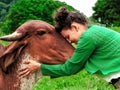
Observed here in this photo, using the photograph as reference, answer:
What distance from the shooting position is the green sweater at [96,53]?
6355 millimetres

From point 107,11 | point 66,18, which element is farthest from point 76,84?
point 107,11

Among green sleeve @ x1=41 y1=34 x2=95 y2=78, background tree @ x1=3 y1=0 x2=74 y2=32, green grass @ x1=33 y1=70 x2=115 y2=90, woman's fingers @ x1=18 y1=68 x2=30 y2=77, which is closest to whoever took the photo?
green sleeve @ x1=41 y1=34 x2=95 y2=78

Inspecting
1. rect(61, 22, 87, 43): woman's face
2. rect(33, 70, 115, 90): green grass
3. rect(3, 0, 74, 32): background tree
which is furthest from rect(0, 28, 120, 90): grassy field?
rect(3, 0, 74, 32): background tree

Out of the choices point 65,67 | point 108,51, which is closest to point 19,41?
point 65,67

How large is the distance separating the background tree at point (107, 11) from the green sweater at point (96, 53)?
113ft

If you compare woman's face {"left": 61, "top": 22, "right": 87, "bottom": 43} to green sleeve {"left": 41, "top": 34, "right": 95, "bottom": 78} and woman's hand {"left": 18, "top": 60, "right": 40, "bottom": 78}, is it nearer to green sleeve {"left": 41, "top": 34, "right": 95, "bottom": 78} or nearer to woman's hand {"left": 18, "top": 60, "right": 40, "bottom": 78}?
green sleeve {"left": 41, "top": 34, "right": 95, "bottom": 78}

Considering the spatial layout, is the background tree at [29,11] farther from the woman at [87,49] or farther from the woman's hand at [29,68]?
the woman at [87,49]

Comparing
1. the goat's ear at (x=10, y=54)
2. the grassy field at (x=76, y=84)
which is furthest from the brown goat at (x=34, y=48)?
Answer: the grassy field at (x=76, y=84)

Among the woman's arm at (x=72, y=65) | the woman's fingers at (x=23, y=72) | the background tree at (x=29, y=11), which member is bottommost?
the background tree at (x=29, y=11)

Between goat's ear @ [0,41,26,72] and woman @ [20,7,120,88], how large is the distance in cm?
33

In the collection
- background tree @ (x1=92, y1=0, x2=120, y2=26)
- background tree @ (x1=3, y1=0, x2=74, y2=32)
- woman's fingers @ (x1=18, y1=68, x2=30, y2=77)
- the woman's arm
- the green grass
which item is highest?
the woman's arm

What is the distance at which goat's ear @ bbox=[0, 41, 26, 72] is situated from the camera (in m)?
6.86

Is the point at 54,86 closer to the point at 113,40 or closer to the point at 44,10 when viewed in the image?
the point at 113,40

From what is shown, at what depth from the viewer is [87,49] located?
20.8ft
